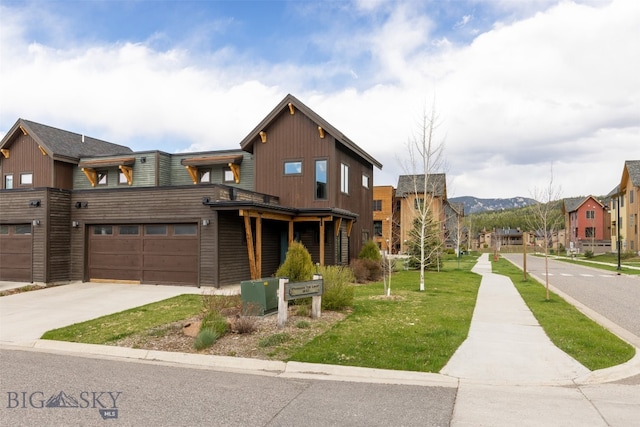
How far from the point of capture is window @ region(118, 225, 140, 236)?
18758mm

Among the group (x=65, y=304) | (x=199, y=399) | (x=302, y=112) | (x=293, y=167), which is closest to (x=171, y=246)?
(x=65, y=304)

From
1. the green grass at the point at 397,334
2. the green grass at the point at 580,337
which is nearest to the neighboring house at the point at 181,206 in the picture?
the green grass at the point at 397,334

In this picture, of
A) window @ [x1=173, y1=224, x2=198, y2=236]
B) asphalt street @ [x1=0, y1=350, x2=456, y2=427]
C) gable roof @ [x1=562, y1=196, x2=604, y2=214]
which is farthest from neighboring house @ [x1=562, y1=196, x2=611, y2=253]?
asphalt street @ [x1=0, y1=350, x2=456, y2=427]

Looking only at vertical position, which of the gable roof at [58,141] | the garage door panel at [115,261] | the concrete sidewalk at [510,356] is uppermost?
the gable roof at [58,141]

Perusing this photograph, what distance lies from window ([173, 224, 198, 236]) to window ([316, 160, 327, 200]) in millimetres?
6522

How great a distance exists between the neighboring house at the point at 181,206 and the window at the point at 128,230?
61mm

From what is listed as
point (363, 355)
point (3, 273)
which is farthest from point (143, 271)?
point (363, 355)

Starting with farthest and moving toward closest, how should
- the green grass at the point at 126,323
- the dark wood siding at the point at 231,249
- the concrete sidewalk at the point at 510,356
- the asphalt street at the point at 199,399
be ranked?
the dark wood siding at the point at 231,249
the green grass at the point at 126,323
the concrete sidewalk at the point at 510,356
the asphalt street at the point at 199,399

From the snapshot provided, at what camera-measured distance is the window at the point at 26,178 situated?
25844 millimetres

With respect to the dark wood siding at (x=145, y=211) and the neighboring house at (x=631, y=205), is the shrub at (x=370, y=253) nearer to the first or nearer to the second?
the dark wood siding at (x=145, y=211)

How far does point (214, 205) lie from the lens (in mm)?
17094

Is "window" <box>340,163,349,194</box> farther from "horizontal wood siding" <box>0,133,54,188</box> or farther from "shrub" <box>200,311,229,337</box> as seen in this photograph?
"horizontal wood siding" <box>0,133,54,188</box>

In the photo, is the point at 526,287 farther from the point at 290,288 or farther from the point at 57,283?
the point at 57,283

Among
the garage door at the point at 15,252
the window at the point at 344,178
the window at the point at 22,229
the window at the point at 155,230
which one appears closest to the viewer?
the window at the point at 155,230
